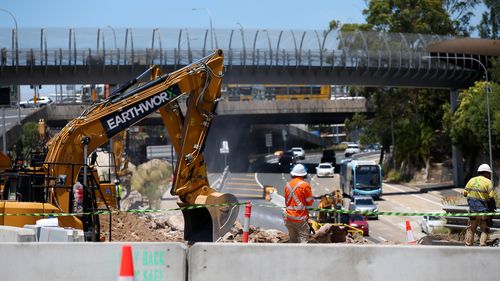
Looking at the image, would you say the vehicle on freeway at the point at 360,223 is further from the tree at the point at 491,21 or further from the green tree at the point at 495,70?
the tree at the point at 491,21

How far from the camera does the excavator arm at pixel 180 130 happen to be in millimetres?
17562

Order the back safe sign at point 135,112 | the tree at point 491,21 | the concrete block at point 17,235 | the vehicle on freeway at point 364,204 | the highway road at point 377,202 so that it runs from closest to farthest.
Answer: the concrete block at point 17,235
the back safe sign at point 135,112
the highway road at point 377,202
the vehicle on freeway at point 364,204
the tree at point 491,21

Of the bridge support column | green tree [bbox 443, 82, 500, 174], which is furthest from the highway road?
green tree [bbox 443, 82, 500, 174]

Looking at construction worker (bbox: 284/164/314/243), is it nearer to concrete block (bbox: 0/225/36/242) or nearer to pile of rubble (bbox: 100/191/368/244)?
pile of rubble (bbox: 100/191/368/244)

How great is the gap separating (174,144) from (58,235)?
8251 millimetres

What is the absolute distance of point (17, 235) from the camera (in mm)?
10289

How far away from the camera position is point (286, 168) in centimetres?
8638

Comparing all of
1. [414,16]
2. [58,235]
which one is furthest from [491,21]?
[58,235]

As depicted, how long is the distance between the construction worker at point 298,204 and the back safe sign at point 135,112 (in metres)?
5.09

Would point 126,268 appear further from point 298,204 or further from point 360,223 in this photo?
point 360,223

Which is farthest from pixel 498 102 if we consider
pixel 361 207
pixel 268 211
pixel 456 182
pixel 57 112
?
pixel 57 112

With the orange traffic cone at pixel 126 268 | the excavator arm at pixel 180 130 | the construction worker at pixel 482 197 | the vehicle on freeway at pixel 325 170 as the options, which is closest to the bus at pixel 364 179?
the vehicle on freeway at pixel 325 170

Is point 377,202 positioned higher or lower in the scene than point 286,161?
lower

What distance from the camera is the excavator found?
16.3 m
